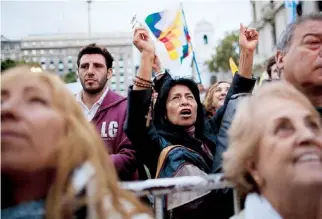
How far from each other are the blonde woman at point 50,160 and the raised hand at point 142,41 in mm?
1346

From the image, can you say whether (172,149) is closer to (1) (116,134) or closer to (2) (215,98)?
(1) (116,134)

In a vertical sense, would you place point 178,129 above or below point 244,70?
below

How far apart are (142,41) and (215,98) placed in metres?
2.22

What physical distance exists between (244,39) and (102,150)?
5.45 ft

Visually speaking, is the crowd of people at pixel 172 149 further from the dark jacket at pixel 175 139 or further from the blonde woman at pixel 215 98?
the blonde woman at pixel 215 98

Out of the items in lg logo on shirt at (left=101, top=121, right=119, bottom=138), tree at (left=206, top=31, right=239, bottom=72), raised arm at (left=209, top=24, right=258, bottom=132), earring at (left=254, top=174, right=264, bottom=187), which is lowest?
earring at (left=254, top=174, right=264, bottom=187)

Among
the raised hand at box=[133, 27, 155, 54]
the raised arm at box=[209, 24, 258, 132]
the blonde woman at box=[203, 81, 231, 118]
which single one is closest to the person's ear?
the raised arm at box=[209, 24, 258, 132]

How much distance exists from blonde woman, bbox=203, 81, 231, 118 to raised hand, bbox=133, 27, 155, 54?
2076 mm

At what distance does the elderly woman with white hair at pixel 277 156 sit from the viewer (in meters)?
1.51

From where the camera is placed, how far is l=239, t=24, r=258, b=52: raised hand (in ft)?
9.14

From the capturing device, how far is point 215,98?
15.9 ft

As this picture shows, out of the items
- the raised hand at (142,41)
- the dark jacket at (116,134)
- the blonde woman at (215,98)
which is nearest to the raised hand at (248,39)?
the raised hand at (142,41)

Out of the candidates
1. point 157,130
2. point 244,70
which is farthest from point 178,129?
point 244,70

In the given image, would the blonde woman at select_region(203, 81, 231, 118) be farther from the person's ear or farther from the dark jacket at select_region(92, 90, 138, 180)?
the person's ear
